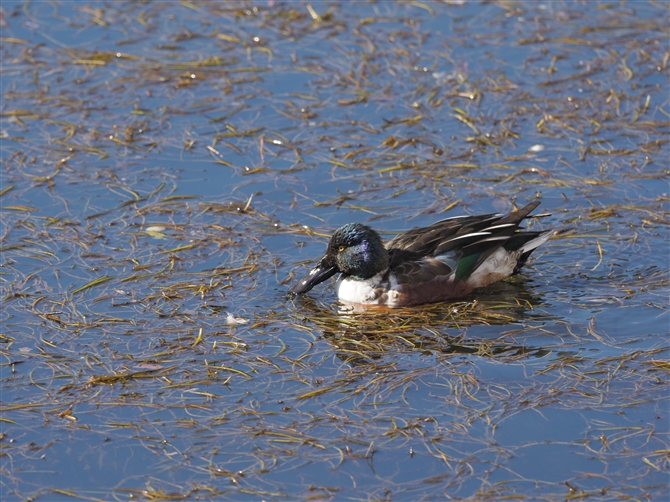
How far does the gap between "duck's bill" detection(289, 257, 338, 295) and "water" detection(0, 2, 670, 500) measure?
171 millimetres

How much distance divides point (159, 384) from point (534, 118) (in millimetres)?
5638

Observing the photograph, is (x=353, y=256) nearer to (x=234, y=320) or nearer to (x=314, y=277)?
(x=314, y=277)

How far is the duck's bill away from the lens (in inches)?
310

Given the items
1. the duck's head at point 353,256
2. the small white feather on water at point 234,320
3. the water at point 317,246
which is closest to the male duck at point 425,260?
the duck's head at point 353,256

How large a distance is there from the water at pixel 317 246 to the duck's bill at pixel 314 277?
0.17m

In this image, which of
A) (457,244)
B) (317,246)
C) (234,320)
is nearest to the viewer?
(234,320)

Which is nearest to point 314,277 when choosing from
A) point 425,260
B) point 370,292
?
point 370,292

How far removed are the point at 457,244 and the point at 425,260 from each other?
295 mm

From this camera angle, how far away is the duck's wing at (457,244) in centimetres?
794

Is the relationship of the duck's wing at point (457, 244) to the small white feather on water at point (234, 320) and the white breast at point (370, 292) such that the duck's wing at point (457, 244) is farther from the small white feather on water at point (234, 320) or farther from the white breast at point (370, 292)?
the small white feather on water at point (234, 320)

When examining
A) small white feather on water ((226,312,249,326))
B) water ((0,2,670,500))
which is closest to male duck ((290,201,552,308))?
water ((0,2,670,500))

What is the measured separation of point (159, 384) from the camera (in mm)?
6547

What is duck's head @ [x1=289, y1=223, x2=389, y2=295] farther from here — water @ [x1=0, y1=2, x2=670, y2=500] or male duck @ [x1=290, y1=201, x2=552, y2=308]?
water @ [x1=0, y1=2, x2=670, y2=500]

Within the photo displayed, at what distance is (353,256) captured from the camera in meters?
7.91
